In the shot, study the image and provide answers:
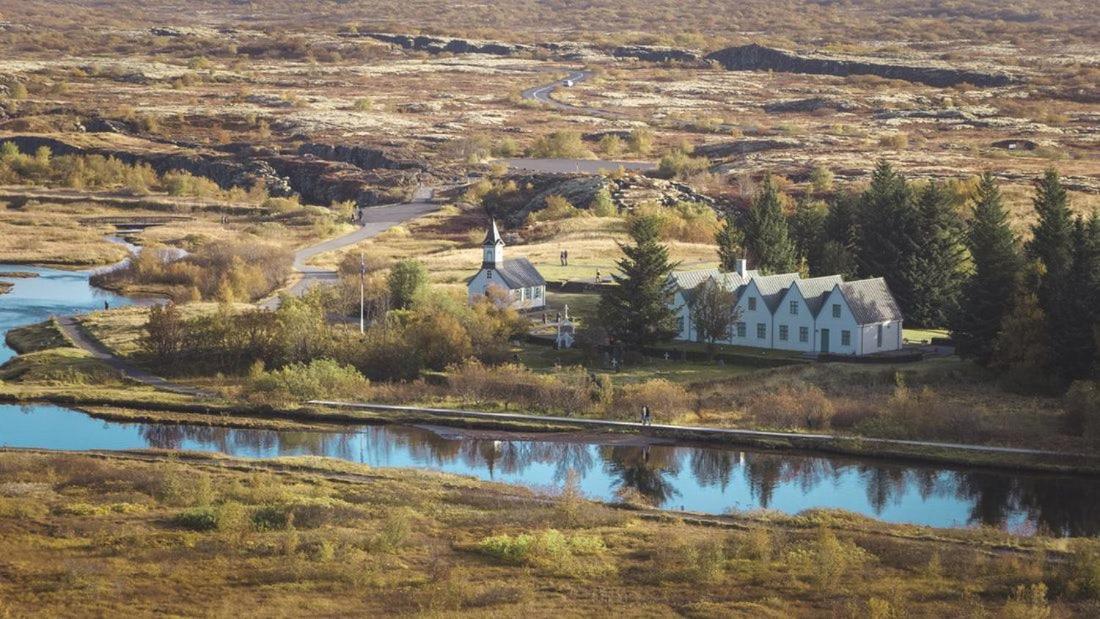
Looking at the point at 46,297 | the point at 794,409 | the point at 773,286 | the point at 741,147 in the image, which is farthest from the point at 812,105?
the point at 794,409

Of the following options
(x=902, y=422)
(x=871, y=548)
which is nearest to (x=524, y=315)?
(x=902, y=422)

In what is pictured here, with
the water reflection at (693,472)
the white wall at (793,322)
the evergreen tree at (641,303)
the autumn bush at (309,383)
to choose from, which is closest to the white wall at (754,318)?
the white wall at (793,322)

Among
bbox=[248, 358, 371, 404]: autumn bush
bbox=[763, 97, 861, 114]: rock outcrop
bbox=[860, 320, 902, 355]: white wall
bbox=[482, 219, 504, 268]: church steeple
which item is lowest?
bbox=[248, 358, 371, 404]: autumn bush

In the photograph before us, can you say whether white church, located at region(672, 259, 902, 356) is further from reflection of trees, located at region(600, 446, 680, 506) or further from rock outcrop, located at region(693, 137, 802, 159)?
rock outcrop, located at region(693, 137, 802, 159)

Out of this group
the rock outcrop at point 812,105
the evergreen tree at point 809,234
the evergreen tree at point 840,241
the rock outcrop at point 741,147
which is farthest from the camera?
the rock outcrop at point 812,105

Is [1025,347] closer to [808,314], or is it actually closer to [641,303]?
[808,314]

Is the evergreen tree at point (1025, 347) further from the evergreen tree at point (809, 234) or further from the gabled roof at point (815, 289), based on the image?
Result: the evergreen tree at point (809, 234)

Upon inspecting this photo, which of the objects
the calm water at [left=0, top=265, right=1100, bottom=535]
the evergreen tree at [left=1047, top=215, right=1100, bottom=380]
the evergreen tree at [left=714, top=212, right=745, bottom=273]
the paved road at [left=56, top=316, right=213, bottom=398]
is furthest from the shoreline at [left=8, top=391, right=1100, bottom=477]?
the evergreen tree at [left=714, top=212, right=745, bottom=273]
